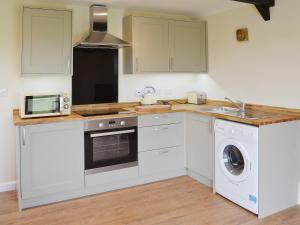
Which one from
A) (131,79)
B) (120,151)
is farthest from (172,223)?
(131,79)

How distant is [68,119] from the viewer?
298 centimetres

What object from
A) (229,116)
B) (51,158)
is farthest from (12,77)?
(229,116)

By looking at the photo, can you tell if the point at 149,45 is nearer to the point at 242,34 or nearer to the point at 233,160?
the point at 242,34

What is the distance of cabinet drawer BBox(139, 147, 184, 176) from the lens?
3.49 meters

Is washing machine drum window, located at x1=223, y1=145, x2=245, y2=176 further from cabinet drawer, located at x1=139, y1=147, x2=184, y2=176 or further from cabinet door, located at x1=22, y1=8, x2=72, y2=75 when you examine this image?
cabinet door, located at x1=22, y1=8, x2=72, y2=75

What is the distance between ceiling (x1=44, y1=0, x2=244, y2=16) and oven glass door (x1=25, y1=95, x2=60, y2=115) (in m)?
1.23

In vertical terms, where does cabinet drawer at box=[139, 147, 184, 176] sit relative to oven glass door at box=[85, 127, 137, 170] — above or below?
below

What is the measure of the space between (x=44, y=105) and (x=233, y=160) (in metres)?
2.15

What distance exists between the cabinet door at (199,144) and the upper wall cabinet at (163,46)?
85 cm

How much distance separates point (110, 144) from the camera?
10.8 feet

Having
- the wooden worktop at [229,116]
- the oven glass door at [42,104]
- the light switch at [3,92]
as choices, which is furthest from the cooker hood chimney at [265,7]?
the light switch at [3,92]

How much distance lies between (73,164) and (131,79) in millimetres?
1515

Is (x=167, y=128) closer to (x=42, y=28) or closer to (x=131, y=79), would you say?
(x=131, y=79)

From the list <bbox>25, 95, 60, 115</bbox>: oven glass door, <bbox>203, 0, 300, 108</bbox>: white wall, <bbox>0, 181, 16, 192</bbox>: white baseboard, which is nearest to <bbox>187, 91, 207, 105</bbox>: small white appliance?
<bbox>203, 0, 300, 108</bbox>: white wall
